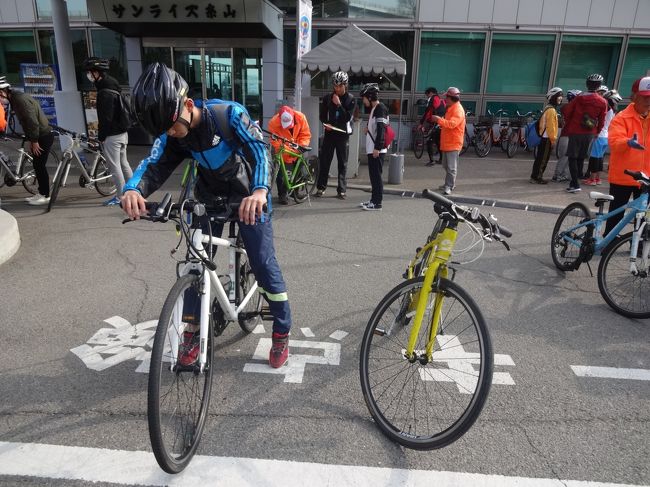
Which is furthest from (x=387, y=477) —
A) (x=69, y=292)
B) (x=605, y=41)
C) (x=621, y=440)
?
(x=605, y=41)

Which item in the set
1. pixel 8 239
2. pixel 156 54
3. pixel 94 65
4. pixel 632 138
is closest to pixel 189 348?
pixel 8 239

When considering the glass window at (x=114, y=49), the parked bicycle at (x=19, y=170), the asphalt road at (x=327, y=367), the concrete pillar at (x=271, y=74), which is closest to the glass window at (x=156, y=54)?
the glass window at (x=114, y=49)

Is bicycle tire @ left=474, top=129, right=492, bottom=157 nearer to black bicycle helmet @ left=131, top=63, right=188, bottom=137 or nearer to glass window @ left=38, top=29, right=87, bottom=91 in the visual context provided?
glass window @ left=38, top=29, right=87, bottom=91

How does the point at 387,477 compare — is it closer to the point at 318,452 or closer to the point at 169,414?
the point at 318,452

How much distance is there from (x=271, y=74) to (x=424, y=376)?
38.8 feet

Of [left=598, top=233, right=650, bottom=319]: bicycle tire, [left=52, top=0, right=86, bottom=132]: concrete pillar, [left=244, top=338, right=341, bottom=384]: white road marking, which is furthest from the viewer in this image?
[left=52, top=0, right=86, bottom=132]: concrete pillar

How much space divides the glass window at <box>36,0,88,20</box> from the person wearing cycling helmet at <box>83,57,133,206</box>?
1147cm

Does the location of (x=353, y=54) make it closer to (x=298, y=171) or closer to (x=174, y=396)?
(x=298, y=171)

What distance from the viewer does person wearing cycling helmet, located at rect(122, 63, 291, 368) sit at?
231 centimetres

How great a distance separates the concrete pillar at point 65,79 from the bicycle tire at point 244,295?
11268 mm

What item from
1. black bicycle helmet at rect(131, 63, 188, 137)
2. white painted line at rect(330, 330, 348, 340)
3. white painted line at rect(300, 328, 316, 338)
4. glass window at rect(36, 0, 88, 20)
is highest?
glass window at rect(36, 0, 88, 20)

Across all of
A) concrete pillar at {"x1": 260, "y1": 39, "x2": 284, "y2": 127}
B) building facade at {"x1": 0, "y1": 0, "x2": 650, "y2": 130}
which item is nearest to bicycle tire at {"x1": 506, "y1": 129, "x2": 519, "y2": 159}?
building facade at {"x1": 0, "y1": 0, "x2": 650, "y2": 130}

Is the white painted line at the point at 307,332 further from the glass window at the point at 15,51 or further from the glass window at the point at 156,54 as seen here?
the glass window at the point at 15,51

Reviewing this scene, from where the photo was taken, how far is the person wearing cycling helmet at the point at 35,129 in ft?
23.5
